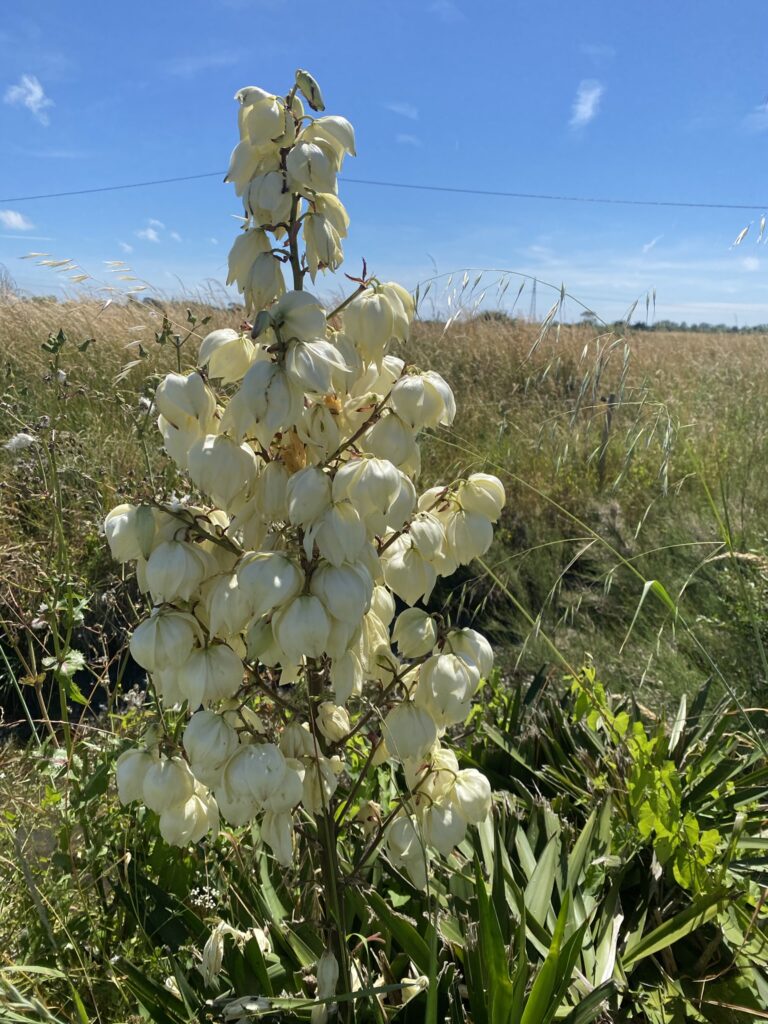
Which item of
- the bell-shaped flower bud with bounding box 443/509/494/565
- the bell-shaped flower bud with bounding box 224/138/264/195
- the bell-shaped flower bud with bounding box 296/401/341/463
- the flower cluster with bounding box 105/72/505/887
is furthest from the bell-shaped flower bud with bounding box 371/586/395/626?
the bell-shaped flower bud with bounding box 224/138/264/195

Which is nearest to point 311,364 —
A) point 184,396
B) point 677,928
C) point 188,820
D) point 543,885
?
point 184,396

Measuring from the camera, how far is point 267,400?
0.78m

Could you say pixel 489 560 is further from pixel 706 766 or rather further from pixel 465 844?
pixel 465 844

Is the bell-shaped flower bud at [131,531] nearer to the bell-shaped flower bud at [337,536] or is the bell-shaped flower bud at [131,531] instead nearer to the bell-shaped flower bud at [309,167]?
the bell-shaped flower bud at [337,536]

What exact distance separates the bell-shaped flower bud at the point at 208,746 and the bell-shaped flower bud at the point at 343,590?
0.64ft

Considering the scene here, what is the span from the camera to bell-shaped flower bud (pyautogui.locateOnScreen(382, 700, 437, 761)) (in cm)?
89

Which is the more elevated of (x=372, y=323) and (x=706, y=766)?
(x=372, y=323)

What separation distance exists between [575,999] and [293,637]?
0.82m

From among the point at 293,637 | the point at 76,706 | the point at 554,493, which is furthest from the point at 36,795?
the point at 554,493

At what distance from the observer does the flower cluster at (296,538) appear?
0.79 meters

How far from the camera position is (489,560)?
130 inches

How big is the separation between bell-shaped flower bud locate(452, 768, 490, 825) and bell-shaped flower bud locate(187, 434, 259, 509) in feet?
1.61

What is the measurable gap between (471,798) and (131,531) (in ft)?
1.82

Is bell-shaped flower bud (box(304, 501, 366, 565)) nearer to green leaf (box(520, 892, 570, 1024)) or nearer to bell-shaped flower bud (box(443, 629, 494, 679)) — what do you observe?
bell-shaped flower bud (box(443, 629, 494, 679))
